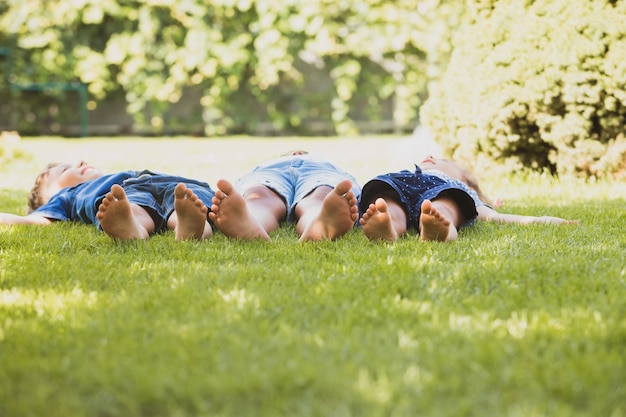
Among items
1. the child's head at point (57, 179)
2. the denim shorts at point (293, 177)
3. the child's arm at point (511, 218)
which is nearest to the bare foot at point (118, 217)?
the denim shorts at point (293, 177)

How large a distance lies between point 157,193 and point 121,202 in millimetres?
570

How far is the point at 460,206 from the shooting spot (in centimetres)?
295

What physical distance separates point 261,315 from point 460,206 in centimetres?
140

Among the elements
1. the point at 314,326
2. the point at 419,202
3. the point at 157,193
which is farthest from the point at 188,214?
the point at 314,326

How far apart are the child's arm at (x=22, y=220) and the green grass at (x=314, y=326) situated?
26cm

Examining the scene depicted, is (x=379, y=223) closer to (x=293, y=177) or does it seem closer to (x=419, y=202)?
(x=419, y=202)

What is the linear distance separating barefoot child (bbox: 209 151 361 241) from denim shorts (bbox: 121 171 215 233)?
0.17 m

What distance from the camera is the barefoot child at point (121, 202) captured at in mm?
2555

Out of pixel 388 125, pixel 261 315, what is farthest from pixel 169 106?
pixel 261 315

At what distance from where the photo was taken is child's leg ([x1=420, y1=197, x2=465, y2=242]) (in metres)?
2.55

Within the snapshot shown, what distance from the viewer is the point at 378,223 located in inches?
102

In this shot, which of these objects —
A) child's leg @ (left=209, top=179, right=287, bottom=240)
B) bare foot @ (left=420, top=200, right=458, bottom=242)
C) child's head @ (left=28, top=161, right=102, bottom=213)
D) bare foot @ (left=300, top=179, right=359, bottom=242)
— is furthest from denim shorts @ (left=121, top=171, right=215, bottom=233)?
bare foot @ (left=420, top=200, right=458, bottom=242)

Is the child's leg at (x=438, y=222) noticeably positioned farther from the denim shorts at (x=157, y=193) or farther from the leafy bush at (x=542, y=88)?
the leafy bush at (x=542, y=88)

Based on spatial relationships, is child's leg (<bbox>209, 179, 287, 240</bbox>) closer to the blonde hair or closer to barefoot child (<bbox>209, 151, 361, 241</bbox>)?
barefoot child (<bbox>209, 151, 361, 241</bbox>)
